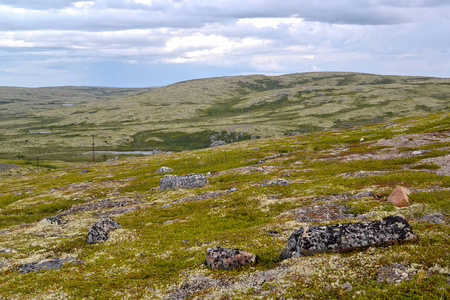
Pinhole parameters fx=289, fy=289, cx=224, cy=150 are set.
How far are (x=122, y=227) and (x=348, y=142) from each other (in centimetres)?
6910

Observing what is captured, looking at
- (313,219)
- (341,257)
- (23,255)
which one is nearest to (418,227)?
(341,257)

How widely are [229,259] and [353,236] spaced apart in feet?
24.0

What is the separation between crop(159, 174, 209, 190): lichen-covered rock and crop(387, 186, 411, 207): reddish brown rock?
3279 cm

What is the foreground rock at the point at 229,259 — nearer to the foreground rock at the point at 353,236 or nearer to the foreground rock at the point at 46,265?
the foreground rock at the point at 353,236

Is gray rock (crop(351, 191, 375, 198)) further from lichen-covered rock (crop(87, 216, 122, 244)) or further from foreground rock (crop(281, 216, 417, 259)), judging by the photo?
lichen-covered rock (crop(87, 216, 122, 244))

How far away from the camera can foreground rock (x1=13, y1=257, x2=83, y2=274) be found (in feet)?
73.4

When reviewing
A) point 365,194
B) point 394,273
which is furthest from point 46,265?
point 365,194

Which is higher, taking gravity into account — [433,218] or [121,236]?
[433,218]

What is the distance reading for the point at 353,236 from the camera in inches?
636

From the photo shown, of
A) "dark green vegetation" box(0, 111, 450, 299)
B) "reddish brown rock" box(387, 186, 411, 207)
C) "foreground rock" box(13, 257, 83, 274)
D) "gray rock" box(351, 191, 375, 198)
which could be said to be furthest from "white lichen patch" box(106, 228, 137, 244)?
"reddish brown rock" box(387, 186, 411, 207)

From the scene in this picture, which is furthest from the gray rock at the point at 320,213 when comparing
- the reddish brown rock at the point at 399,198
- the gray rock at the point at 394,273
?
the gray rock at the point at 394,273

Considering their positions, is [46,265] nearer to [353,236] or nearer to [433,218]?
[353,236]

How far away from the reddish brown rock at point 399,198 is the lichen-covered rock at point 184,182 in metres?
32.8

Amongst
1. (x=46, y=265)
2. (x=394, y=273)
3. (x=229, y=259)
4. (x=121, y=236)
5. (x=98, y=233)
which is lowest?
(x=121, y=236)
